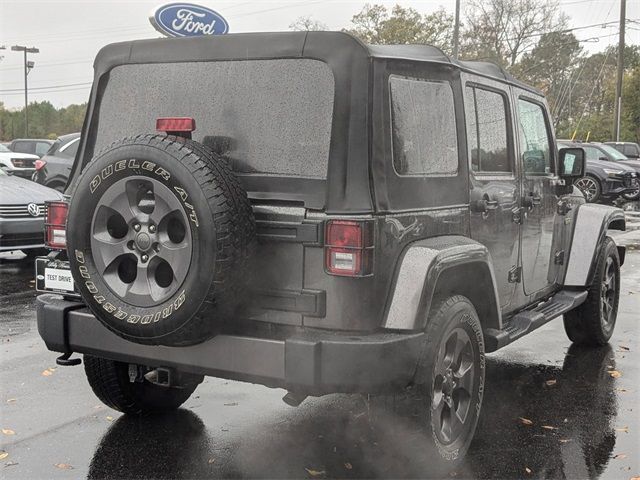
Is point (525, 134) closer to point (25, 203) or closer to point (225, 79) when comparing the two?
point (225, 79)

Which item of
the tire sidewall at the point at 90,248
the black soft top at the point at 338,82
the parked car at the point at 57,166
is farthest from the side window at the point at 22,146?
the tire sidewall at the point at 90,248

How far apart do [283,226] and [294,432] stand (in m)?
1.45

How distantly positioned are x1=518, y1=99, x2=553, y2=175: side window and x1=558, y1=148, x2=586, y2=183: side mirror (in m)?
0.11

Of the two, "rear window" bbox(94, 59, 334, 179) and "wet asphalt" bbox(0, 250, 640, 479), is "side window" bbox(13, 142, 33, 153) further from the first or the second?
"rear window" bbox(94, 59, 334, 179)

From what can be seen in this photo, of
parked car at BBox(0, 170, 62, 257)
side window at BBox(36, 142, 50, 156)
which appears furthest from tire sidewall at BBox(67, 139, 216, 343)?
side window at BBox(36, 142, 50, 156)

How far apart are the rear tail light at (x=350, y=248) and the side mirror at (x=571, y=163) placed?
298 cm

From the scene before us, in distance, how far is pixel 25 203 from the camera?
924cm

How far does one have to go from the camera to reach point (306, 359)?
3211 mm

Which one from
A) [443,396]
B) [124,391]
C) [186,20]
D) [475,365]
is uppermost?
[186,20]

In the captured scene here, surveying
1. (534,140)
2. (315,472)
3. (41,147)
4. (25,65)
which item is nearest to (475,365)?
(315,472)

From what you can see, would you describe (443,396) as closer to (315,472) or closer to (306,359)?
(315,472)

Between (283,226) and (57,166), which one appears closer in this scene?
Result: (283,226)

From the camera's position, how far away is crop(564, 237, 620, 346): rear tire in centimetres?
603

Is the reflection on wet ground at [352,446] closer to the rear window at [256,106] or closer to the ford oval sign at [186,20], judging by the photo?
the rear window at [256,106]
